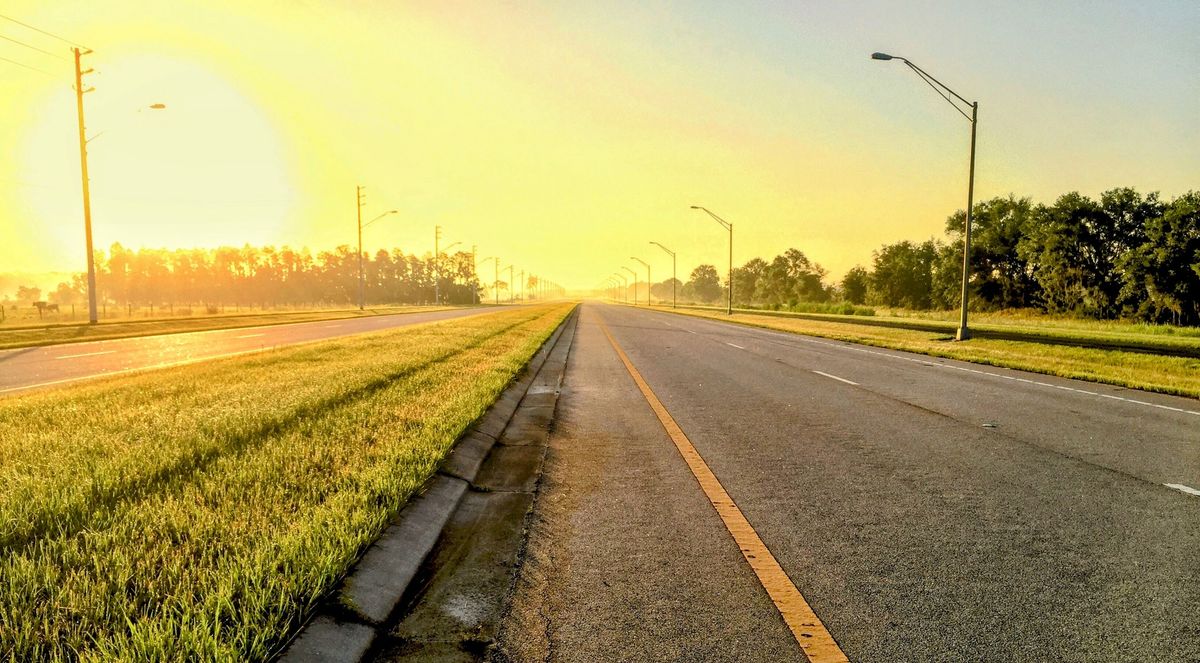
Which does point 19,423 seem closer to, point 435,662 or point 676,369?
point 435,662

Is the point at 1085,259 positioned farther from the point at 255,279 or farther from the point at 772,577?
the point at 255,279

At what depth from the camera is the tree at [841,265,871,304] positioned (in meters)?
104

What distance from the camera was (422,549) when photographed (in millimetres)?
3482

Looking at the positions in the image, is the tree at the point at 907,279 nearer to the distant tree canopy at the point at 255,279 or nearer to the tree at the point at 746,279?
the tree at the point at 746,279

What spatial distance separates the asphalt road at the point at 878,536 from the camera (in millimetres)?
2553

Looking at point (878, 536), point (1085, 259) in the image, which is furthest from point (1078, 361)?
point (1085, 259)

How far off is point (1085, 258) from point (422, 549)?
65668 mm

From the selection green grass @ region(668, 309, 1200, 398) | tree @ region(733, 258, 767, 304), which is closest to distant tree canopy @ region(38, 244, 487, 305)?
tree @ region(733, 258, 767, 304)

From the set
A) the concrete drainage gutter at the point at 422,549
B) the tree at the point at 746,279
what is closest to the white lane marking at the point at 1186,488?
the concrete drainage gutter at the point at 422,549

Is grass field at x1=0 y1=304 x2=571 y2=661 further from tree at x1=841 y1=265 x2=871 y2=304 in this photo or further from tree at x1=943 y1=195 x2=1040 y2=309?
tree at x1=841 y1=265 x2=871 y2=304

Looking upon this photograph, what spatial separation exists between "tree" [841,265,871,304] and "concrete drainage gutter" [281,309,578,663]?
108m

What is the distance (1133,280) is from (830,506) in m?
56.0

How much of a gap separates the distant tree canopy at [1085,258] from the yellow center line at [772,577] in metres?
51.0

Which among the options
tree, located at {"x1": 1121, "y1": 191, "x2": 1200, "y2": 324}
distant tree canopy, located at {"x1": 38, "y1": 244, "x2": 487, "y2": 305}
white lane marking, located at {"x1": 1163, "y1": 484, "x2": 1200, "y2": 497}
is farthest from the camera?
distant tree canopy, located at {"x1": 38, "y1": 244, "x2": 487, "y2": 305}
